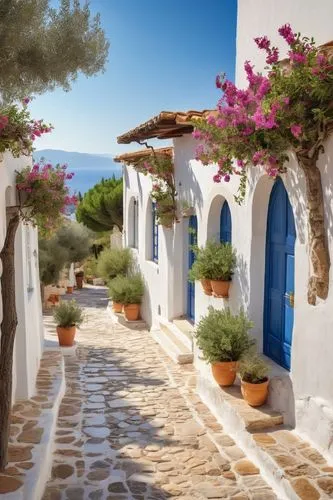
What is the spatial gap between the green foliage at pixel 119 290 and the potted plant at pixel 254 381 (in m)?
8.39


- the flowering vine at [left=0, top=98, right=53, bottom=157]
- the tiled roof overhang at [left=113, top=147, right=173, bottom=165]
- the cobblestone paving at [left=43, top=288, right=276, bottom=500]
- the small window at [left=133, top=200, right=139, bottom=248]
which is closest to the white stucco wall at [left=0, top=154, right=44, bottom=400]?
the cobblestone paving at [left=43, top=288, right=276, bottom=500]

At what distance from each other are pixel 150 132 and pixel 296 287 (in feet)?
19.9

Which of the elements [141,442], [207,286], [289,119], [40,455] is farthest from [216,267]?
[40,455]

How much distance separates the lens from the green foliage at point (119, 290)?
47.8ft

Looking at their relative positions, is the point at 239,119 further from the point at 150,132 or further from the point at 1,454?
the point at 150,132

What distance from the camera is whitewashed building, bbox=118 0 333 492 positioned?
529cm

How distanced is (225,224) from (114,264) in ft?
26.7

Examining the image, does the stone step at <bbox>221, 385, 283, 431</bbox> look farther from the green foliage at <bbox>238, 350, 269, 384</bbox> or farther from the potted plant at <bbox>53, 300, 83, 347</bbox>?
the potted plant at <bbox>53, 300, 83, 347</bbox>

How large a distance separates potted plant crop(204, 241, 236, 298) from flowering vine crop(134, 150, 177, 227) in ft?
10.8

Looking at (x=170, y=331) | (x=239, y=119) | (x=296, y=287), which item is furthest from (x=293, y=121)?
(x=170, y=331)

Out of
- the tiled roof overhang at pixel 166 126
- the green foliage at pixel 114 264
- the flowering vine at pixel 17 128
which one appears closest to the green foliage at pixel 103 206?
the green foliage at pixel 114 264

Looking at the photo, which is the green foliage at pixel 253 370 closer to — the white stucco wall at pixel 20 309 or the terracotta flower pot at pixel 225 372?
the terracotta flower pot at pixel 225 372

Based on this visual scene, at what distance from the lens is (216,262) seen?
25.7 ft

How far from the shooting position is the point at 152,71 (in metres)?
12.8
